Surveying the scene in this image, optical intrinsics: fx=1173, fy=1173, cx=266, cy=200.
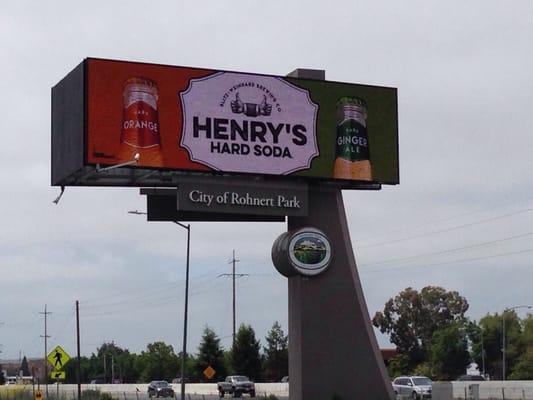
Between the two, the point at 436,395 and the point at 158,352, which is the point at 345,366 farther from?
the point at 158,352

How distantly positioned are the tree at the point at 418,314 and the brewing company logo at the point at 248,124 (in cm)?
8487

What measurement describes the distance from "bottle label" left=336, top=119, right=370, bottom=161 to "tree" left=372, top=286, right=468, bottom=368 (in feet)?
273

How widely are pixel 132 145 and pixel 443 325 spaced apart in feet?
299

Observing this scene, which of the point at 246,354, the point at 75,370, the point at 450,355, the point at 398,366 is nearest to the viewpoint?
the point at 246,354

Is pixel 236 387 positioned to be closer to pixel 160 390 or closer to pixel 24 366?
pixel 160 390

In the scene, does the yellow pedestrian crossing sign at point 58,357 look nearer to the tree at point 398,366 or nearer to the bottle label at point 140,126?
the bottle label at point 140,126

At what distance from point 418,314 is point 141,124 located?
93049 mm

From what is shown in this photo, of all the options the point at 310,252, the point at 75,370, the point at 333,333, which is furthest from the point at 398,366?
the point at 310,252

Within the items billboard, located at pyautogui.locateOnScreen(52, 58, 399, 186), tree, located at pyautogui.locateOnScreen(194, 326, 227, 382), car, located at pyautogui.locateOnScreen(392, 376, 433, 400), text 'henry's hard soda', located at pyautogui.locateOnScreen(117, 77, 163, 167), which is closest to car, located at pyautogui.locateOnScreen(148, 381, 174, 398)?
tree, located at pyautogui.locateOnScreen(194, 326, 227, 382)

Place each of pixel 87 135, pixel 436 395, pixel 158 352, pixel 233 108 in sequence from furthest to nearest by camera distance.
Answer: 1. pixel 158 352
2. pixel 436 395
3. pixel 233 108
4. pixel 87 135

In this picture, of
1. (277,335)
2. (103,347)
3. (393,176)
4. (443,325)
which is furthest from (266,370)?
(103,347)

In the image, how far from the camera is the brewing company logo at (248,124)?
42.0 meters

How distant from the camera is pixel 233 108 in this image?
140 feet

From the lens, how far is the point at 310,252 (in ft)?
140
